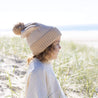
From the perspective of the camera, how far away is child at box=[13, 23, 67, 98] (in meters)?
1.46

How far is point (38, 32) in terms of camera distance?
59.2 inches

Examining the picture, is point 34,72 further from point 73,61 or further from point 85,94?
point 73,61

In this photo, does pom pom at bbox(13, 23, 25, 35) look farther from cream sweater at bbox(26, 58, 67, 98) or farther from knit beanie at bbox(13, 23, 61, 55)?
cream sweater at bbox(26, 58, 67, 98)

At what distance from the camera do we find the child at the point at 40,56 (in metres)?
1.46

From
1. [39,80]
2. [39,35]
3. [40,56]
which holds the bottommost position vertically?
[39,80]

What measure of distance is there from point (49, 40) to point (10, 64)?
4.77 feet

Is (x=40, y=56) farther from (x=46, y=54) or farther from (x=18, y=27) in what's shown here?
(x=18, y=27)

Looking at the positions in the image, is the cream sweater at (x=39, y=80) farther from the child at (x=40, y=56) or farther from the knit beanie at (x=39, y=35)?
the knit beanie at (x=39, y=35)

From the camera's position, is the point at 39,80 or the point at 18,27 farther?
the point at 18,27

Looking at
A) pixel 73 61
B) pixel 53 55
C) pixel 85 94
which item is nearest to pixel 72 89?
pixel 85 94

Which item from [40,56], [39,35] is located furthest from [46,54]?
[39,35]

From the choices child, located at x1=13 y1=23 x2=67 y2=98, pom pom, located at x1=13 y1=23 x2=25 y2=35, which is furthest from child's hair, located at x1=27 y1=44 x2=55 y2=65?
pom pom, located at x1=13 y1=23 x2=25 y2=35

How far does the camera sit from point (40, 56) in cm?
154

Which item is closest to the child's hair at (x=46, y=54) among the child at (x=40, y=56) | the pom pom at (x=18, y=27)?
the child at (x=40, y=56)
